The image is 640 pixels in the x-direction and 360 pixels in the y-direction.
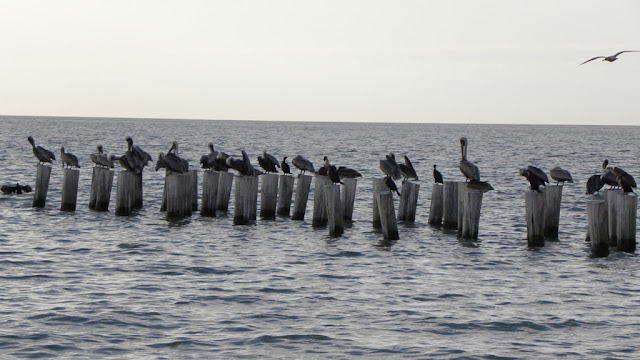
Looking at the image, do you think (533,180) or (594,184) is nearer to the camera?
(533,180)

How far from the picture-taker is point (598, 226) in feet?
57.8

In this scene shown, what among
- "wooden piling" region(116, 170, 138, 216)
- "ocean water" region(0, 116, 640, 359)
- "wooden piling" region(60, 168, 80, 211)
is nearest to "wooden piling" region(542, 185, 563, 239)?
"ocean water" region(0, 116, 640, 359)

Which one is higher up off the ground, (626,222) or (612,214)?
(612,214)

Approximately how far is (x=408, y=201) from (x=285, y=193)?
11.2 feet

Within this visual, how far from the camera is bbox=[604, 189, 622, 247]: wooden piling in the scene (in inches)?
706

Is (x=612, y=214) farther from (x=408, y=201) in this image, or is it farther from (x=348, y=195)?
(x=348, y=195)

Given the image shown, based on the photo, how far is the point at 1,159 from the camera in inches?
1972

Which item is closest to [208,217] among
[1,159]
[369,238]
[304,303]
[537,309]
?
[369,238]

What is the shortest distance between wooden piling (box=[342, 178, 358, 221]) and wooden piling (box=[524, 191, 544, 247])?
481 centimetres

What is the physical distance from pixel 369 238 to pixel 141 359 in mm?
10792

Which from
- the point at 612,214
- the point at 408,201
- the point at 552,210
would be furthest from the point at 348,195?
the point at 612,214

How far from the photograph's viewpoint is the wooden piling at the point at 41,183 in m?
23.4

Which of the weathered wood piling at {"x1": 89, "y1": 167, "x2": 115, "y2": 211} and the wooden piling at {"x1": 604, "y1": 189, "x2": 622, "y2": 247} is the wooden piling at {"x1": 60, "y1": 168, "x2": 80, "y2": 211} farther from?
the wooden piling at {"x1": 604, "y1": 189, "x2": 622, "y2": 247}

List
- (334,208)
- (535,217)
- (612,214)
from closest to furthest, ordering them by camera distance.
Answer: (612,214)
(535,217)
(334,208)
